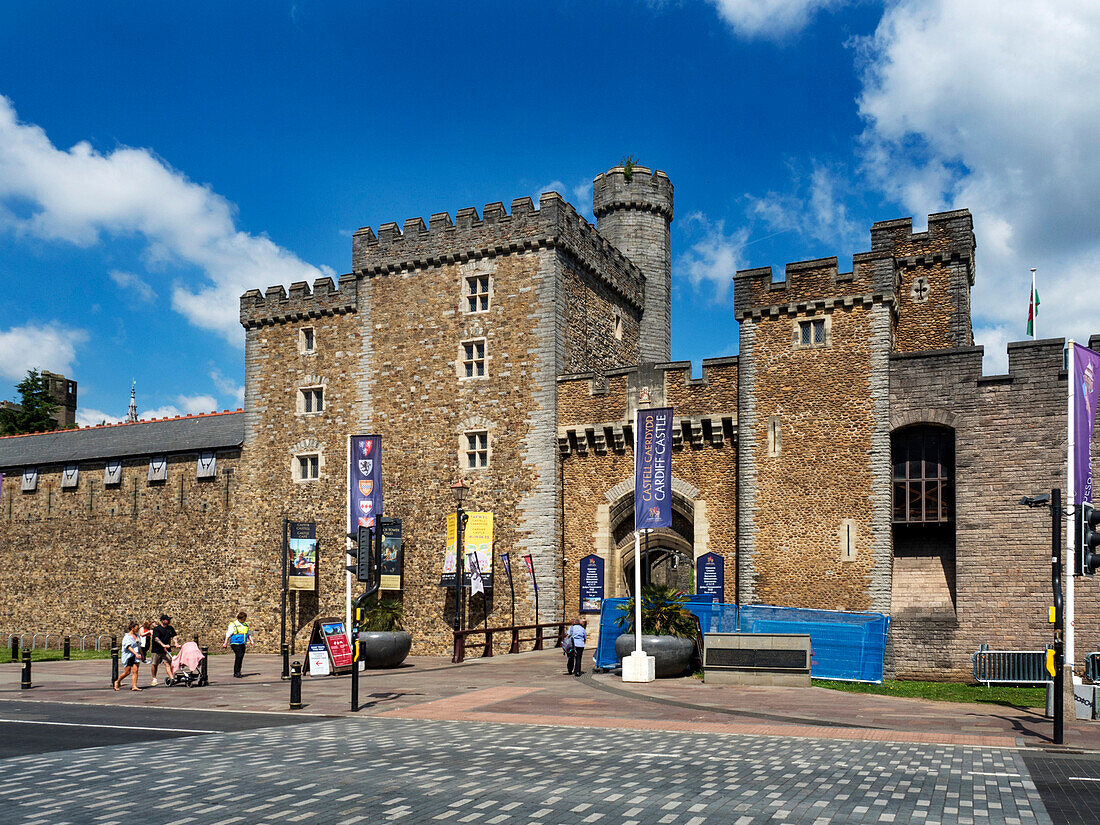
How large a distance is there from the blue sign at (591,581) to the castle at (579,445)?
0.68 m

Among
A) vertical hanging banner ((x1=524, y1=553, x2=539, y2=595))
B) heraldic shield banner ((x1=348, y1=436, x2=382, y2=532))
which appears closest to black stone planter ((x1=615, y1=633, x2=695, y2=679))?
vertical hanging banner ((x1=524, y1=553, x2=539, y2=595))

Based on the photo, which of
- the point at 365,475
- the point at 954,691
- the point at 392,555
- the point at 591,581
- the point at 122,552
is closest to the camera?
the point at 954,691

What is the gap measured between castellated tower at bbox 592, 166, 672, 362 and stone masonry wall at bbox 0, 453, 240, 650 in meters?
17.3

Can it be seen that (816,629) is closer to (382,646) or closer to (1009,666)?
(1009,666)

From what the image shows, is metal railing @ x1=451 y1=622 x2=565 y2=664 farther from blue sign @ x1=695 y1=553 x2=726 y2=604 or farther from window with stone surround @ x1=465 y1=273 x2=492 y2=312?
window with stone surround @ x1=465 y1=273 x2=492 y2=312

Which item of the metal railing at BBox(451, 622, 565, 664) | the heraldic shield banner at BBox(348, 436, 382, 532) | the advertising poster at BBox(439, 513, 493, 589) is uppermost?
the heraldic shield banner at BBox(348, 436, 382, 532)

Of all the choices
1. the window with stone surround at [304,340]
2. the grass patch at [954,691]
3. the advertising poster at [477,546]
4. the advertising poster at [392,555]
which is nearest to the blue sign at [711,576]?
the grass patch at [954,691]

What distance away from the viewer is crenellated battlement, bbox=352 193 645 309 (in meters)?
32.9

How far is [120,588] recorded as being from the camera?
130 ft

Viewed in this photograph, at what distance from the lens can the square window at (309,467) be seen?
36.3 m

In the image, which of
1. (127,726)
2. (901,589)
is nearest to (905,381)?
(901,589)

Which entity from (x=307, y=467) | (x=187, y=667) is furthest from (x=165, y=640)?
(x=307, y=467)

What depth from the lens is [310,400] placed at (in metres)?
37.1

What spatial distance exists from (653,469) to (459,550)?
7.00 metres
